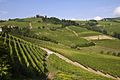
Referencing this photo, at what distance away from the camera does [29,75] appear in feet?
215

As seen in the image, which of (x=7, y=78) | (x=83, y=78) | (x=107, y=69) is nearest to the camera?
(x=7, y=78)

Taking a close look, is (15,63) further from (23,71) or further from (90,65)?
(90,65)

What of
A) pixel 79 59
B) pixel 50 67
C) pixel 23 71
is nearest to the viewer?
pixel 23 71

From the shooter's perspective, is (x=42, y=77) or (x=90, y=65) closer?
(x=42, y=77)

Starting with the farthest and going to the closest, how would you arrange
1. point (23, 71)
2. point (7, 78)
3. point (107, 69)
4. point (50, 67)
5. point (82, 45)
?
point (82, 45) < point (107, 69) < point (50, 67) < point (23, 71) < point (7, 78)

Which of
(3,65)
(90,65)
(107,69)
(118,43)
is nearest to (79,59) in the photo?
(90,65)

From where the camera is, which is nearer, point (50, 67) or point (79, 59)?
point (50, 67)

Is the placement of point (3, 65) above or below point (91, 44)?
above

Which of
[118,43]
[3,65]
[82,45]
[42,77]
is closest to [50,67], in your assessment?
[42,77]

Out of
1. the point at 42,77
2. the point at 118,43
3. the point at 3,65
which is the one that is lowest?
the point at 118,43

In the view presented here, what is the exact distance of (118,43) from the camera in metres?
196

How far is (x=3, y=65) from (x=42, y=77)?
14.4 m

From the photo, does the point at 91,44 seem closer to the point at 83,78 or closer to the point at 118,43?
the point at 118,43

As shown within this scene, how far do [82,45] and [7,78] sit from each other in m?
134
